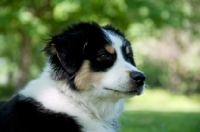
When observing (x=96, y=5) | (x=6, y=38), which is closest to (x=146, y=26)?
(x=96, y=5)

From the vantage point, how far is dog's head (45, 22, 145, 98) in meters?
4.49

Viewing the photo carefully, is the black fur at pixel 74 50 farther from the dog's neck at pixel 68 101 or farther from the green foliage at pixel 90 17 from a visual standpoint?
the green foliage at pixel 90 17

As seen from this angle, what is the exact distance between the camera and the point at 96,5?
1791 cm

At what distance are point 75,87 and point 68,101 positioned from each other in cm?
18

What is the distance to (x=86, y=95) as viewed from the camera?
15.1 ft

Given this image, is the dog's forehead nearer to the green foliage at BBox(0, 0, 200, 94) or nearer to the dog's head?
the dog's head

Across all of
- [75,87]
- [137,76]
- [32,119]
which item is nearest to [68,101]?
[75,87]

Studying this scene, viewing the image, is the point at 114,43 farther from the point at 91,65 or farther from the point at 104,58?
the point at 91,65

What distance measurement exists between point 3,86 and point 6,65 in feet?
13.5

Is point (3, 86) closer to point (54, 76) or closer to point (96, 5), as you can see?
point (96, 5)

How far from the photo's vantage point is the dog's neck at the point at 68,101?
452cm

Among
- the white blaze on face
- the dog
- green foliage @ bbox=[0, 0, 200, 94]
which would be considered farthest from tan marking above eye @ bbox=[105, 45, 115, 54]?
green foliage @ bbox=[0, 0, 200, 94]

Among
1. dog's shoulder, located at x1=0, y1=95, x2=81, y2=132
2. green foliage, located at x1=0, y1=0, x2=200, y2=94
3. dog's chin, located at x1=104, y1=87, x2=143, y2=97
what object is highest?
green foliage, located at x1=0, y1=0, x2=200, y2=94

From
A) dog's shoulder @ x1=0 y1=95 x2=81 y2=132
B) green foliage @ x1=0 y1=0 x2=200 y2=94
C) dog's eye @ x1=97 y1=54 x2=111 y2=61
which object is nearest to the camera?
dog's shoulder @ x1=0 y1=95 x2=81 y2=132
